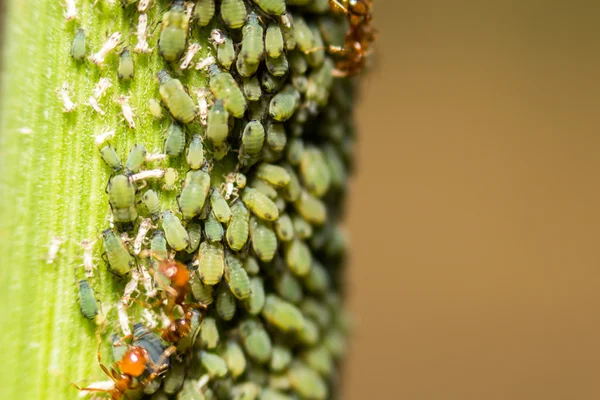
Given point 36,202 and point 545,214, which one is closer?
point 36,202

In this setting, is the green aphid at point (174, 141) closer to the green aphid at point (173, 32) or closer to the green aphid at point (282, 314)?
the green aphid at point (173, 32)

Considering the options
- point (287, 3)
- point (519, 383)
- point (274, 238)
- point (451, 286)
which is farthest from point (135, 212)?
point (519, 383)

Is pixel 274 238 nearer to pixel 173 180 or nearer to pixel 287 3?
pixel 173 180

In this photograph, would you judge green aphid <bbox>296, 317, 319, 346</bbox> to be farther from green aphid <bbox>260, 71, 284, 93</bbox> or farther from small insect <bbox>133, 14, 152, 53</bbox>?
small insect <bbox>133, 14, 152, 53</bbox>

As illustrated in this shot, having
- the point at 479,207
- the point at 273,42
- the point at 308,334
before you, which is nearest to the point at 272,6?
the point at 273,42

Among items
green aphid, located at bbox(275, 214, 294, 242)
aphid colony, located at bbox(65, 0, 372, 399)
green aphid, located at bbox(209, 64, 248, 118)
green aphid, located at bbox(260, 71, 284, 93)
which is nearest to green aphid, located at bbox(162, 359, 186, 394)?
aphid colony, located at bbox(65, 0, 372, 399)

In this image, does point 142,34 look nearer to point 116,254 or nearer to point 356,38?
point 116,254
